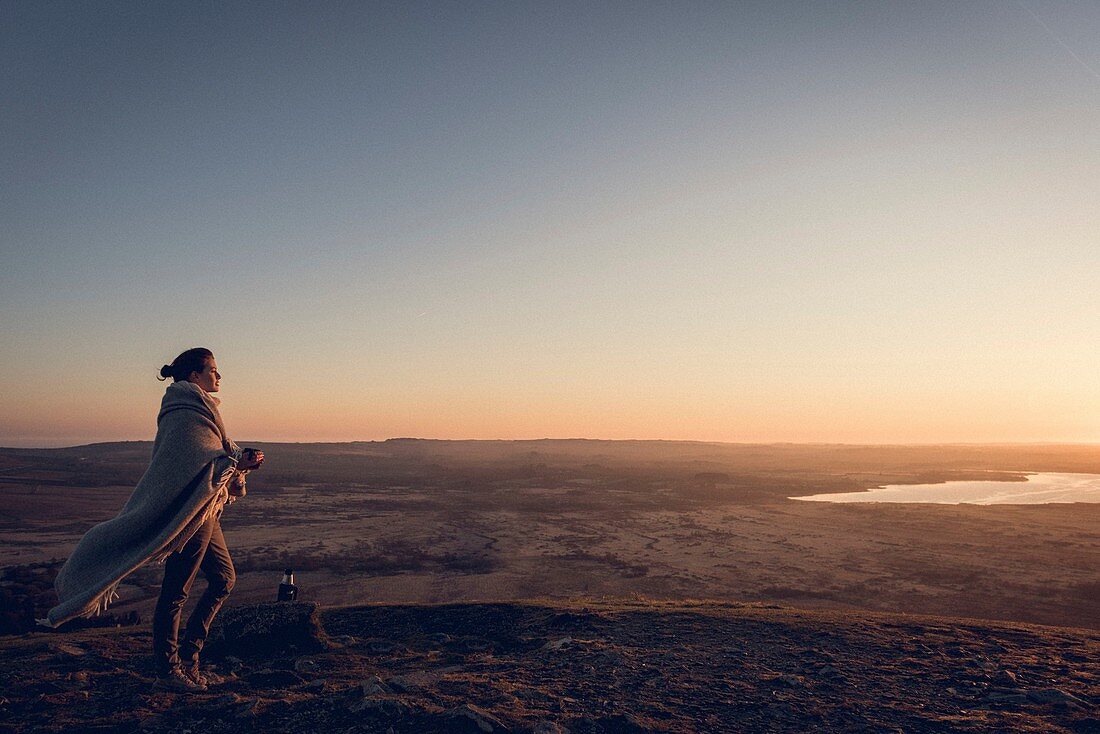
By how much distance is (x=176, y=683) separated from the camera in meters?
4.64

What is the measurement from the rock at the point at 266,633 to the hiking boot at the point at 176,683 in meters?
1.41

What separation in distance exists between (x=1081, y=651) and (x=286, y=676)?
27.4ft

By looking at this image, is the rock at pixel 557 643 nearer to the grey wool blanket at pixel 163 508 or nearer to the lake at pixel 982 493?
the grey wool blanket at pixel 163 508

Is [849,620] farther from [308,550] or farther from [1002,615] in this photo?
[308,550]

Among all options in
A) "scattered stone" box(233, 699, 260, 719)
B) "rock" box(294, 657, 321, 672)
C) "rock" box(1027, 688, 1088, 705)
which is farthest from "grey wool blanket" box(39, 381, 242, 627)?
"rock" box(1027, 688, 1088, 705)

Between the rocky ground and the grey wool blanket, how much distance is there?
93 cm

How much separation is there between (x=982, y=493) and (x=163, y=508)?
66.3 m

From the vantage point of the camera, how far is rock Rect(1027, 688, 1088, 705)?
4712 millimetres

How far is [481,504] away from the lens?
41.4m

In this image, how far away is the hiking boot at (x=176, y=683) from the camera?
462 cm

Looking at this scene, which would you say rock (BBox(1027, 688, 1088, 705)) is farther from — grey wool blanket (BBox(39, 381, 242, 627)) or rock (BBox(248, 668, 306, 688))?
grey wool blanket (BBox(39, 381, 242, 627))

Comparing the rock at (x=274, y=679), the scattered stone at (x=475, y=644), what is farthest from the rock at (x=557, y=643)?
the rock at (x=274, y=679)

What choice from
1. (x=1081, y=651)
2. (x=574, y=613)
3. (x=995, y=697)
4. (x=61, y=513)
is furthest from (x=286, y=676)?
(x=61, y=513)

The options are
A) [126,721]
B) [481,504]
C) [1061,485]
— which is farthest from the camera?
[1061,485]
